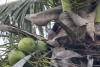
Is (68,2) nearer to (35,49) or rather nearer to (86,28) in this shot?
(86,28)

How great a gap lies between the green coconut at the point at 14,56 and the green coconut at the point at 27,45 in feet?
0.15

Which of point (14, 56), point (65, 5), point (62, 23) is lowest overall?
point (14, 56)

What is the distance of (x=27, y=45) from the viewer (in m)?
2.36

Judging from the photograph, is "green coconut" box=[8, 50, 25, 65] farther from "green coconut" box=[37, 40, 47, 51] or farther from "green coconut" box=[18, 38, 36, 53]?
"green coconut" box=[37, 40, 47, 51]

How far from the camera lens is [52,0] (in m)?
2.56

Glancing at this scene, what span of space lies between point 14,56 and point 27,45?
147 millimetres

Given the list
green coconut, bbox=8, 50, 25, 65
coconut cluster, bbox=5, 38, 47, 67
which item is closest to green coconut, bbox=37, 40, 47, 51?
coconut cluster, bbox=5, 38, 47, 67

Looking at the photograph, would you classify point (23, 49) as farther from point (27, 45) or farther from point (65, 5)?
point (65, 5)

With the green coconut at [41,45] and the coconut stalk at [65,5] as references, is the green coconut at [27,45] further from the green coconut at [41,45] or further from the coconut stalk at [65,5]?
the coconut stalk at [65,5]

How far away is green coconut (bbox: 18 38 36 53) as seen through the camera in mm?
2348

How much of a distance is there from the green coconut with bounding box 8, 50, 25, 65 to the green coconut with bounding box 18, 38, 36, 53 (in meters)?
0.04

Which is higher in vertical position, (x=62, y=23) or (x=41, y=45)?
(x=62, y=23)

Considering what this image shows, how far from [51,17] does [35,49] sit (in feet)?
1.05

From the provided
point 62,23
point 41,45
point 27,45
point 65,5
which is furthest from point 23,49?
point 65,5
